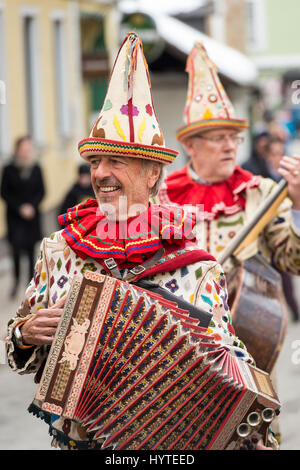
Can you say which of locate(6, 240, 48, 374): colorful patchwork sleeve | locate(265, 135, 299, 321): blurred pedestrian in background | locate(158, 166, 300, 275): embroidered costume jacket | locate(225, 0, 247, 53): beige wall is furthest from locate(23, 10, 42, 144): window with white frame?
locate(225, 0, 247, 53): beige wall

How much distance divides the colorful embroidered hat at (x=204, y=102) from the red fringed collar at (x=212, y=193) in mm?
233

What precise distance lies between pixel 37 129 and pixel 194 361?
1606 centimetres

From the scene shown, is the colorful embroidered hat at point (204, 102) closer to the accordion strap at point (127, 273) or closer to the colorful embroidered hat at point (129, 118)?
the colorful embroidered hat at point (129, 118)

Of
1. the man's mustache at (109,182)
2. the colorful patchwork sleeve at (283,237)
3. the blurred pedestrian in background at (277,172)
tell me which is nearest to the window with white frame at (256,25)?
the blurred pedestrian in background at (277,172)

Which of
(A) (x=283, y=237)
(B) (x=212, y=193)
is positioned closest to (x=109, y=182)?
(A) (x=283, y=237)

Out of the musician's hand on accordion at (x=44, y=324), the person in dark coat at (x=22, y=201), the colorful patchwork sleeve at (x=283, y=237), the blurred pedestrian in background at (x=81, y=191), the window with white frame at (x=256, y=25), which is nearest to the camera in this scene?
the musician's hand on accordion at (x=44, y=324)

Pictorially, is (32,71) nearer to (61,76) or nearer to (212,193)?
(61,76)

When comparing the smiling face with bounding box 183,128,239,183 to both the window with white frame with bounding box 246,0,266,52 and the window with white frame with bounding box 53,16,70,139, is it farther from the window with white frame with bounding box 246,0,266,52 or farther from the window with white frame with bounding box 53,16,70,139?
the window with white frame with bounding box 246,0,266,52

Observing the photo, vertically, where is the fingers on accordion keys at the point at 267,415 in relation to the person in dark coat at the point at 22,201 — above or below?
above

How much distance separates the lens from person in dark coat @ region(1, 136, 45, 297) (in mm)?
11070

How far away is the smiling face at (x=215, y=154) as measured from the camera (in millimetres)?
4820

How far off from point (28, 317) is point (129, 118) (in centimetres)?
69

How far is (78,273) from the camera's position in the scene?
3055 millimetres

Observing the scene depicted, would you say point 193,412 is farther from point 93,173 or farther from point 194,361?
point 93,173
